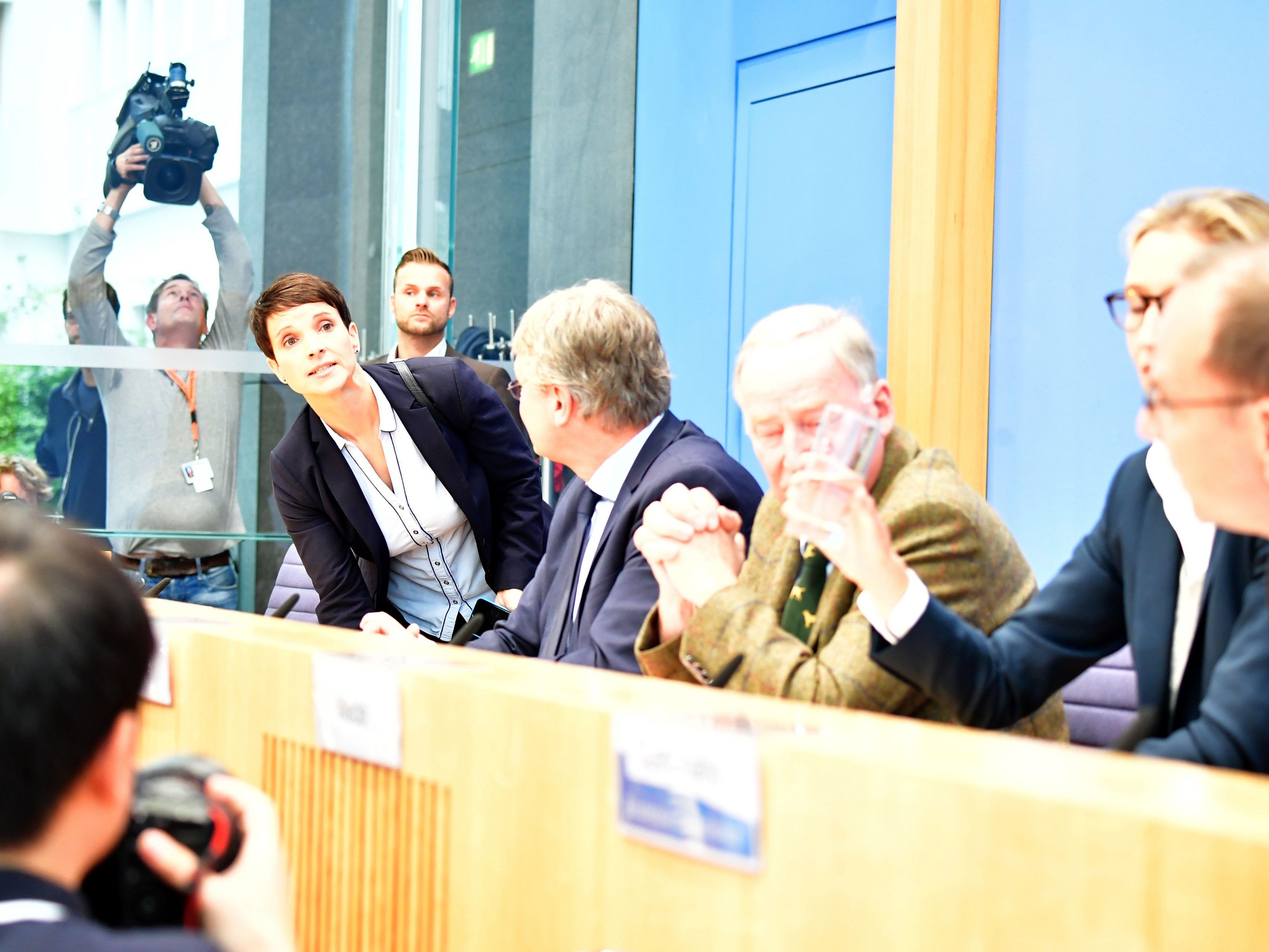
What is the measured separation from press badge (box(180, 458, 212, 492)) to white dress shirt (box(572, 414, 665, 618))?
6.46 feet

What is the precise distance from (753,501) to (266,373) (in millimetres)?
2298

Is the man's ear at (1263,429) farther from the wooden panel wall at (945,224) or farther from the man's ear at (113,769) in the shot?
the wooden panel wall at (945,224)

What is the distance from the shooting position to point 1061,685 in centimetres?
137

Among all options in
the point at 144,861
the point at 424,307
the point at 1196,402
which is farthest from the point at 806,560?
the point at 424,307

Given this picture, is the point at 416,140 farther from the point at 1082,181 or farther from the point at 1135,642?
the point at 1135,642

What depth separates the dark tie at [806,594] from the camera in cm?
155

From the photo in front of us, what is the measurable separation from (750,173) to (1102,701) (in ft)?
9.48

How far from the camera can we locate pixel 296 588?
139 inches

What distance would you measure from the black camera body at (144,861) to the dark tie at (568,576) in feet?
4.02

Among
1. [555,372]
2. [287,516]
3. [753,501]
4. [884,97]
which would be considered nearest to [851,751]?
[753,501]

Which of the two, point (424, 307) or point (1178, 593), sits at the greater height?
point (424, 307)

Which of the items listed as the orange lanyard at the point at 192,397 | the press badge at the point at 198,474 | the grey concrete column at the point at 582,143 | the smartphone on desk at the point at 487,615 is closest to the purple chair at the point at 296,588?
the press badge at the point at 198,474

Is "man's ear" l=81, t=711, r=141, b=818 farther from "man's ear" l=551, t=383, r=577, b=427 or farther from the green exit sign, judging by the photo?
the green exit sign

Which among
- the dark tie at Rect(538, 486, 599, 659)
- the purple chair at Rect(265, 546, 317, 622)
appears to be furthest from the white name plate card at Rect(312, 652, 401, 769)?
the purple chair at Rect(265, 546, 317, 622)
